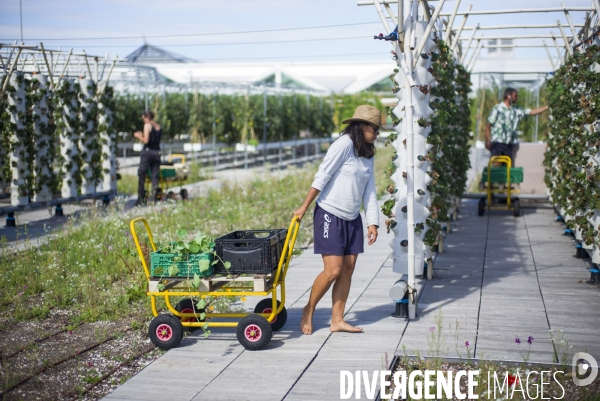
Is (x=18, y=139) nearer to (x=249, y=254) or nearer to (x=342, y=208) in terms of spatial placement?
(x=249, y=254)

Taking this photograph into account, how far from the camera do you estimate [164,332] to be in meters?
5.82

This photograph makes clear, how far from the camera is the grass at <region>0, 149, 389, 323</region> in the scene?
7.30 m

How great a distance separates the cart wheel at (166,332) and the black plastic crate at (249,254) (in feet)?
1.68

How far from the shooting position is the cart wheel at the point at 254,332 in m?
5.72

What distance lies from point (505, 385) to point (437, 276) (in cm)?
353

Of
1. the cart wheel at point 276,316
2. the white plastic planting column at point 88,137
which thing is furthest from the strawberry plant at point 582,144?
the white plastic planting column at point 88,137

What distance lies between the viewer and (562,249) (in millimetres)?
9961

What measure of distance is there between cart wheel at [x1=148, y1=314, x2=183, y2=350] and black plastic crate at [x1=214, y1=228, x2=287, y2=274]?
1.68ft

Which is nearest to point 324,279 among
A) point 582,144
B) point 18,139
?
point 582,144

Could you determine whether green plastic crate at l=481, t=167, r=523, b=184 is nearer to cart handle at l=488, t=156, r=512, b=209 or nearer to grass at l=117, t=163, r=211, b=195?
cart handle at l=488, t=156, r=512, b=209

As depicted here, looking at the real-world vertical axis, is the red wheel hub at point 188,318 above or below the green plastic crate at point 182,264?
below

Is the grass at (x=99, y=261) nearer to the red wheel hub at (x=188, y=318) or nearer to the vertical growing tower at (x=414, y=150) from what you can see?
the red wheel hub at (x=188, y=318)
